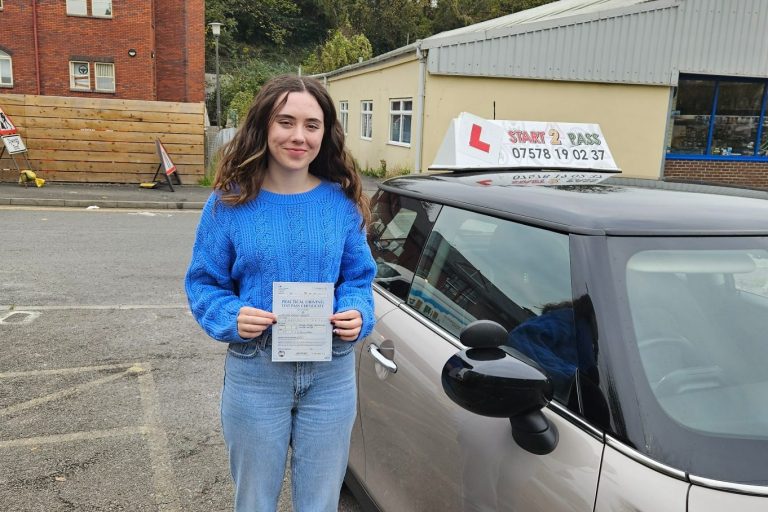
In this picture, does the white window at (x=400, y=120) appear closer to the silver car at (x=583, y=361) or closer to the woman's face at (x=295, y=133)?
the silver car at (x=583, y=361)

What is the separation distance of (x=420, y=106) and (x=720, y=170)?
8697mm

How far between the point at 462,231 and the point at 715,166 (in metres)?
17.4

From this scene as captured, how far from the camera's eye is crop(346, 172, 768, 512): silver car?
1.40 meters

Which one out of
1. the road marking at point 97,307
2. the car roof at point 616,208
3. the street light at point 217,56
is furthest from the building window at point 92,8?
the car roof at point 616,208

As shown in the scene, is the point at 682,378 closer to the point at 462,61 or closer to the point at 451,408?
the point at 451,408

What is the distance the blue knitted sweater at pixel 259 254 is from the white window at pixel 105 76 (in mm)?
28084

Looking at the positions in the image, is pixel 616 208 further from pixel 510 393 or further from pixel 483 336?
pixel 510 393

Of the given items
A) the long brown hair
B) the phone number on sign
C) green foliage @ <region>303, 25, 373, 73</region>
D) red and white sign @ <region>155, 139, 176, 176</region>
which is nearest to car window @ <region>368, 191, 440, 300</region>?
the long brown hair

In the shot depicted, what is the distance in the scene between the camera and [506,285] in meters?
2.03

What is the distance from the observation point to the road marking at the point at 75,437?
11.1ft

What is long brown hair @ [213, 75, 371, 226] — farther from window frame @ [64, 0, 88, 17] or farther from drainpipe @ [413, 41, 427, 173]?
window frame @ [64, 0, 88, 17]

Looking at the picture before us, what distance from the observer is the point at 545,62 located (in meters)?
15.3

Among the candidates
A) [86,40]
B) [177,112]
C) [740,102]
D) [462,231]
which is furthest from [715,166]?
[86,40]

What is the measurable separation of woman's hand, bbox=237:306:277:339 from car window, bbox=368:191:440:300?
0.87m
